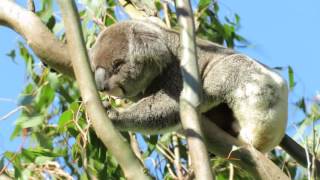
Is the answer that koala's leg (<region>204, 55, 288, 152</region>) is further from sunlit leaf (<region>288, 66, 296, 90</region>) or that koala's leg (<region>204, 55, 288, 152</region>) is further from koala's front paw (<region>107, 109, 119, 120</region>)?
koala's front paw (<region>107, 109, 119, 120</region>)

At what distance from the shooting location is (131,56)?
3.76 meters

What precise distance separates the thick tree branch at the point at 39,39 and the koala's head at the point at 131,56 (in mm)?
939

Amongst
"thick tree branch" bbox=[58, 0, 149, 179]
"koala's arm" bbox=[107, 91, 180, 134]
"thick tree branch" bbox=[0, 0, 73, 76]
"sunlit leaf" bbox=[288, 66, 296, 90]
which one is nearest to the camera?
"thick tree branch" bbox=[58, 0, 149, 179]

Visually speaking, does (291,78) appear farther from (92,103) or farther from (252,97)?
(92,103)

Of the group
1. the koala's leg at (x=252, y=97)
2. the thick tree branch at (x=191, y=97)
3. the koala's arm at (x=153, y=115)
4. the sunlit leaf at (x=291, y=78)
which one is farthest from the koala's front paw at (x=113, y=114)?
the thick tree branch at (x=191, y=97)

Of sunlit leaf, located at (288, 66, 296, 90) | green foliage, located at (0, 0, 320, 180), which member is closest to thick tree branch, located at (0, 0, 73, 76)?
green foliage, located at (0, 0, 320, 180)

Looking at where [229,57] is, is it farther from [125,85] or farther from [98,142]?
[98,142]

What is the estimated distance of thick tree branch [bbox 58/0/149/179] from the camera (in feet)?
6.04

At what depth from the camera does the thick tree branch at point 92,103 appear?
1841 millimetres

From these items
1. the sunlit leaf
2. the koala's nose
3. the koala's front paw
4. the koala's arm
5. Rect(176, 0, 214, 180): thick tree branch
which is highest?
Rect(176, 0, 214, 180): thick tree branch

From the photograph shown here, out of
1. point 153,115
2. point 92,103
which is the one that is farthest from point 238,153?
point 92,103

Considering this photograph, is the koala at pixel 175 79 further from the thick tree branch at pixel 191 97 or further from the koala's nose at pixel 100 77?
the thick tree branch at pixel 191 97

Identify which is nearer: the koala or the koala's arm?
the koala's arm

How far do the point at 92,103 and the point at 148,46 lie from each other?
1.82m
